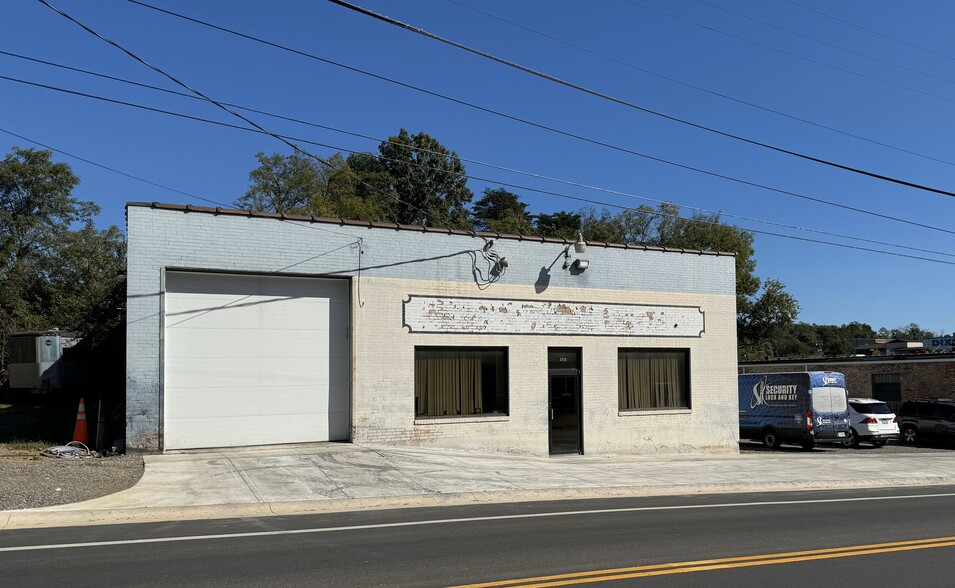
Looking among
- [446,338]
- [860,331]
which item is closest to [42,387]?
[446,338]

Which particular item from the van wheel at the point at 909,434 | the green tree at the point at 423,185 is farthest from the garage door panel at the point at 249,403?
the green tree at the point at 423,185

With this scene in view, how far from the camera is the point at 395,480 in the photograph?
44.9 ft

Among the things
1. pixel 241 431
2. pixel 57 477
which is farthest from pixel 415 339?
pixel 57 477

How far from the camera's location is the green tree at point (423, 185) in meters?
60.6

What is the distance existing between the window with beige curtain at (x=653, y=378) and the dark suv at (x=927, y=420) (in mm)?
13991

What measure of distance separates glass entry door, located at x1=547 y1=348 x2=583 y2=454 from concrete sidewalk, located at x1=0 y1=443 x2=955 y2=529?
0.55m

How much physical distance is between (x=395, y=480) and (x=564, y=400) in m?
7.03

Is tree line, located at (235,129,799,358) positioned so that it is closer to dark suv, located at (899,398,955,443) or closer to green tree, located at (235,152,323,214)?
green tree, located at (235,152,323,214)

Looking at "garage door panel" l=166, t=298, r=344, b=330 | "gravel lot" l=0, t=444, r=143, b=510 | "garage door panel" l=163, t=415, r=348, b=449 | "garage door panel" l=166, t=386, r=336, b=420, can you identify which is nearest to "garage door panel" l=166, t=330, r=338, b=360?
"garage door panel" l=166, t=298, r=344, b=330

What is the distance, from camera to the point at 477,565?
305 inches

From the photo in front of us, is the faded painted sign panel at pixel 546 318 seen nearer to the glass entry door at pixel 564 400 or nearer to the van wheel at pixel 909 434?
the glass entry door at pixel 564 400

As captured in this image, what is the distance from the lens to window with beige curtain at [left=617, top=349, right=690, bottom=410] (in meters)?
20.5

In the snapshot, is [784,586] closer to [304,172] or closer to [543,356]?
[543,356]

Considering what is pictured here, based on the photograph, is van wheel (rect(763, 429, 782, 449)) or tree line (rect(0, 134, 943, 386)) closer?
van wheel (rect(763, 429, 782, 449))
